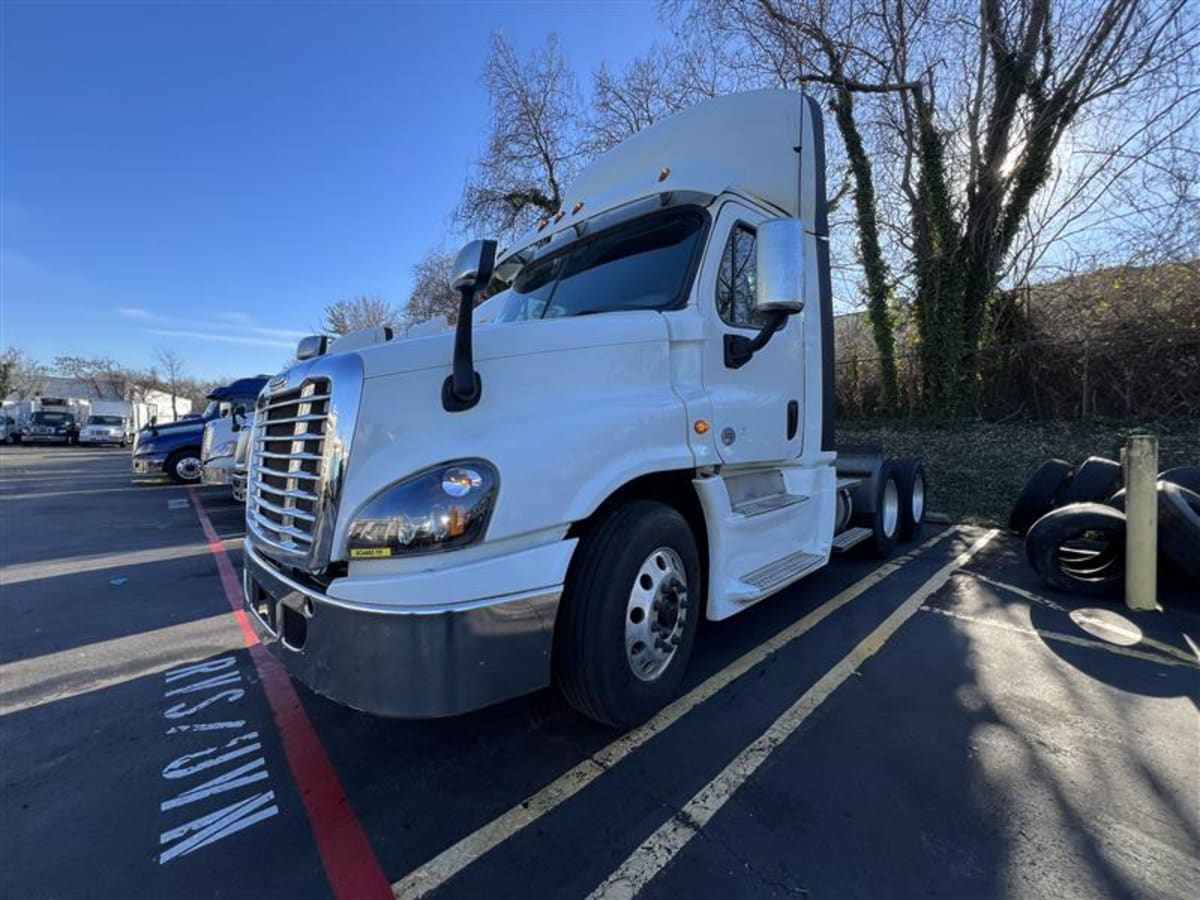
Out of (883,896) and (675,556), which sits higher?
(675,556)

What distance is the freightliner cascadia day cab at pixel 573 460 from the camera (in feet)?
6.89

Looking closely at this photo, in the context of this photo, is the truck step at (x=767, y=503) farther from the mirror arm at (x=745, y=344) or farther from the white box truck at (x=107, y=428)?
the white box truck at (x=107, y=428)

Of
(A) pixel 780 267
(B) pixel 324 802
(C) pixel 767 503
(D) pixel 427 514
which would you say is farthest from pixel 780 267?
(B) pixel 324 802

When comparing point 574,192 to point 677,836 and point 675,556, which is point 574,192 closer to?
point 675,556

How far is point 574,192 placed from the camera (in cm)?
491

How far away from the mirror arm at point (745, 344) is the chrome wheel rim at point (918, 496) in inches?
183

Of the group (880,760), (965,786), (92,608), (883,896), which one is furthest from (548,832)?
(92,608)

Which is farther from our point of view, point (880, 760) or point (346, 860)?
point (880, 760)

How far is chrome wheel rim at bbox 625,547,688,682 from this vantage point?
8.92 feet

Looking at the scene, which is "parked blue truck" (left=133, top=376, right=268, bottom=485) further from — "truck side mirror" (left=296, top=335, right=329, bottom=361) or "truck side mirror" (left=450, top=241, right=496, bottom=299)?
"truck side mirror" (left=450, top=241, right=496, bottom=299)

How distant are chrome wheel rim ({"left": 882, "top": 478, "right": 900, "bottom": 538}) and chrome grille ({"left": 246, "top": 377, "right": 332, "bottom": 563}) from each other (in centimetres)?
564

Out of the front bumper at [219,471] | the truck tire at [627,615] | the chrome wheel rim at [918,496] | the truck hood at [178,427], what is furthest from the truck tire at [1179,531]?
the truck hood at [178,427]

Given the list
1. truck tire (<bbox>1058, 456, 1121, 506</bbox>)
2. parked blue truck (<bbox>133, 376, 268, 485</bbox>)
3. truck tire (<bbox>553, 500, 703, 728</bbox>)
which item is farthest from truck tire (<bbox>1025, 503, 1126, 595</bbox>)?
parked blue truck (<bbox>133, 376, 268, 485</bbox>)

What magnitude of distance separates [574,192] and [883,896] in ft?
16.2
